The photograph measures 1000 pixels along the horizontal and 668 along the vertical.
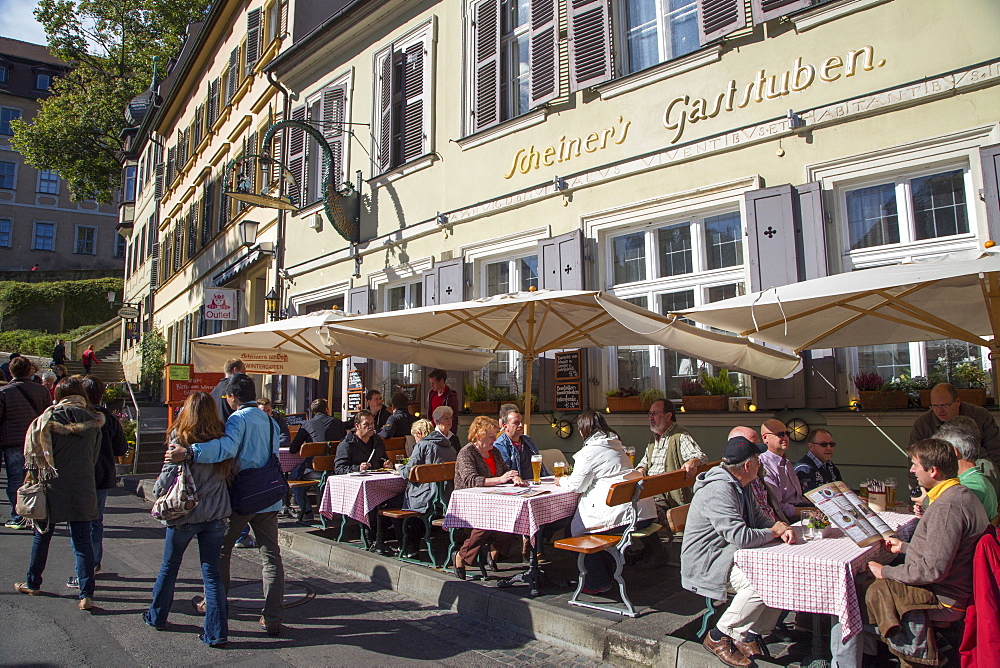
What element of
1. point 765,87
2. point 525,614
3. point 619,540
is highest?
point 765,87

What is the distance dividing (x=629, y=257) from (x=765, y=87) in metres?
2.39

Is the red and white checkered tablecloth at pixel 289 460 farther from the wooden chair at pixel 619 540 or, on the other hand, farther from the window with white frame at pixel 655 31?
the window with white frame at pixel 655 31

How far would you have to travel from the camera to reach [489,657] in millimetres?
4285

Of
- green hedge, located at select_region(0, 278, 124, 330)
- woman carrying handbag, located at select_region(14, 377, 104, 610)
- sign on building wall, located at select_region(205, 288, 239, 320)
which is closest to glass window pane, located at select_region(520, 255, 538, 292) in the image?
woman carrying handbag, located at select_region(14, 377, 104, 610)

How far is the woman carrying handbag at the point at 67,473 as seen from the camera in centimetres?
506

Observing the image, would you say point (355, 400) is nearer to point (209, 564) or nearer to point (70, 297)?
point (209, 564)

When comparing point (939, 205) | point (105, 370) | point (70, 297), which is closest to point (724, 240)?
point (939, 205)

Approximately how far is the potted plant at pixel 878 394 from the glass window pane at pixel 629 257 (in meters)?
2.85

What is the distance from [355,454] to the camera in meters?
7.26

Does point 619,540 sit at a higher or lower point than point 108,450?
lower

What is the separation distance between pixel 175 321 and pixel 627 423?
20512 mm

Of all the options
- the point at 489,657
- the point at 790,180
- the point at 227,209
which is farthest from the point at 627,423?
the point at 227,209

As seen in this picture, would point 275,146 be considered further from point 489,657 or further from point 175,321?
point 489,657

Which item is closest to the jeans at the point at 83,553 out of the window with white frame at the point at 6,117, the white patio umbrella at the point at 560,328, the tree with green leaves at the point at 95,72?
the white patio umbrella at the point at 560,328
